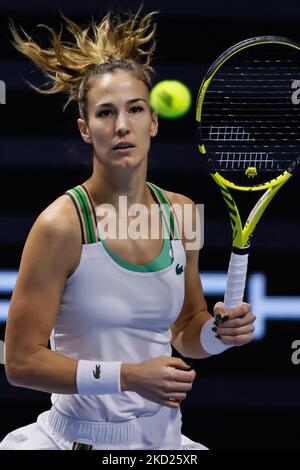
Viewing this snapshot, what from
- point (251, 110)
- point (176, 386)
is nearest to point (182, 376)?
point (176, 386)

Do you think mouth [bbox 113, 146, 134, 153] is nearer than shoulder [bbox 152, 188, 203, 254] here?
Yes

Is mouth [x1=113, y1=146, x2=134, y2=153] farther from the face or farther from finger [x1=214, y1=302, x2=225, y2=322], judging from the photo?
finger [x1=214, y1=302, x2=225, y2=322]

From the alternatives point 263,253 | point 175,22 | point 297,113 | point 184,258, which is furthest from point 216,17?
point 184,258

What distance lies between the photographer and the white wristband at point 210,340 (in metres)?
2.91

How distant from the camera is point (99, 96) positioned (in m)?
2.85

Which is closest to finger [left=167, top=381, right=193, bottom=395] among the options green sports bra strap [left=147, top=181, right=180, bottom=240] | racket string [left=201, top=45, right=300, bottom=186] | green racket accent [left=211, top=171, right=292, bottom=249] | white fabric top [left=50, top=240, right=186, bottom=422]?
white fabric top [left=50, top=240, right=186, bottom=422]

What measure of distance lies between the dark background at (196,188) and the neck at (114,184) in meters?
0.72

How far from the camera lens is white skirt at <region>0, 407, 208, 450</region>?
2803 millimetres

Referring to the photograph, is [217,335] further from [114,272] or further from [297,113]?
[297,113]

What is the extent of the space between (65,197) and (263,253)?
42.8 inches

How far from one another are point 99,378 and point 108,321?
16cm

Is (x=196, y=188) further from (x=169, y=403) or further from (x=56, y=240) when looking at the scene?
(x=169, y=403)

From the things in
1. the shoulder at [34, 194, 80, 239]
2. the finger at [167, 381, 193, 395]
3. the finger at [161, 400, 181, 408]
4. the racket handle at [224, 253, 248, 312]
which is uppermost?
the shoulder at [34, 194, 80, 239]

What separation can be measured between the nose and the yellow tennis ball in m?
0.09
